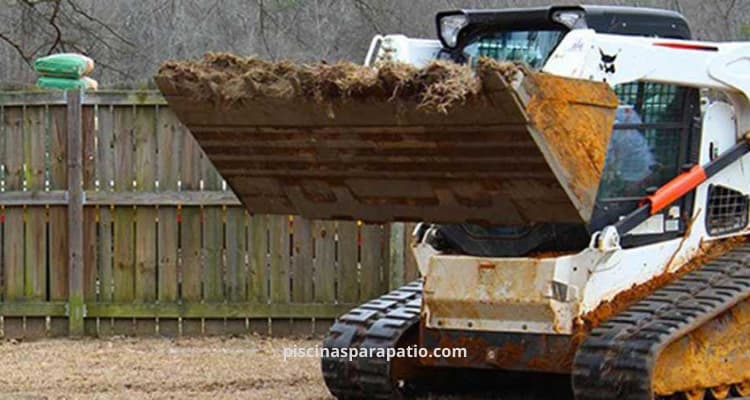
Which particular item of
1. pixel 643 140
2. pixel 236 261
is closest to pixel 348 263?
pixel 236 261

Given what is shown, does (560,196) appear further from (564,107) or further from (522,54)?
(522,54)

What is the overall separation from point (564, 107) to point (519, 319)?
1.44 metres

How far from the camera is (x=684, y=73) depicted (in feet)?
25.5

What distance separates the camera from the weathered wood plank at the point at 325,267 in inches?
464

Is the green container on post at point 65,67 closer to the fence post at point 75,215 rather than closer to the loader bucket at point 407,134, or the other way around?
the fence post at point 75,215

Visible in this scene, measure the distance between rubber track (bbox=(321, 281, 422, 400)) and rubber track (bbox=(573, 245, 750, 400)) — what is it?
1420 millimetres

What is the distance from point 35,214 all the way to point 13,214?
0.59ft

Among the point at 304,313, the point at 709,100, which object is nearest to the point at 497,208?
the point at 709,100

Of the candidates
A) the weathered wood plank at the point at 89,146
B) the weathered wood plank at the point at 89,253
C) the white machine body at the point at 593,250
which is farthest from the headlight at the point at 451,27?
the weathered wood plank at the point at 89,253

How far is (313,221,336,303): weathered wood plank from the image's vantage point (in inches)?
464

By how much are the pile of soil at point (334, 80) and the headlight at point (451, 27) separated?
4.38 ft

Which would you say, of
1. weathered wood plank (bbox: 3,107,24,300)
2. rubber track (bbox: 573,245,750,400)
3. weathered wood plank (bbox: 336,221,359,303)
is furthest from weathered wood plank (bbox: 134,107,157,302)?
rubber track (bbox: 573,245,750,400)

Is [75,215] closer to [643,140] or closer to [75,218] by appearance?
[75,218]

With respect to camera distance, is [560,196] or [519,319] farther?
[519,319]
